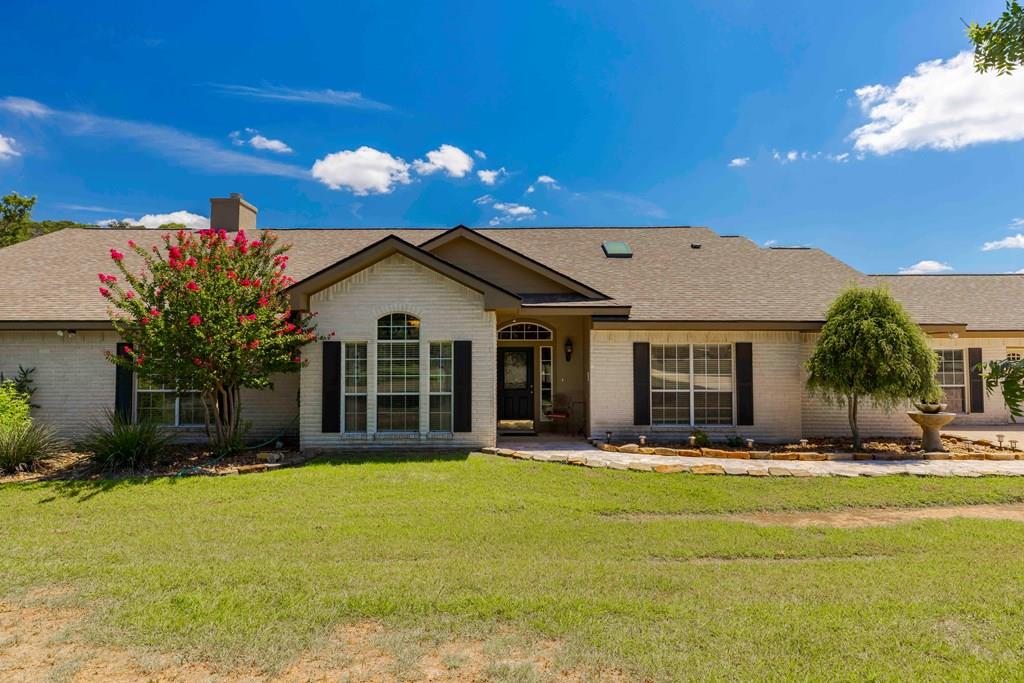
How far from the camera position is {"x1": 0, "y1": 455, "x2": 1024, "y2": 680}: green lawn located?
370cm

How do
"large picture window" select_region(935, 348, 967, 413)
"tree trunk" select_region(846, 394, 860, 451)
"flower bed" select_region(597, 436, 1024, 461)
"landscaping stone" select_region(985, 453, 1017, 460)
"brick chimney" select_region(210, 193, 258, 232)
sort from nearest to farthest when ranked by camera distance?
"landscaping stone" select_region(985, 453, 1017, 460) → "flower bed" select_region(597, 436, 1024, 461) → "tree trunk" select_region(846, 394, 860, 451) → "large picture window" select_region(935, 348, 967, 413) → "brick chimney" select_region(210, 193, 258, 232)

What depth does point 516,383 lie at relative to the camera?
14578mm

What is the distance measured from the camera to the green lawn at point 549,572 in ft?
12.1

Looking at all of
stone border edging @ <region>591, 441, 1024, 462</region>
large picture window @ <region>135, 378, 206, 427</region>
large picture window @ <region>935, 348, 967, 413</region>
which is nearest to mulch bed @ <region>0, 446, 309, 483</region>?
large picture window @ <region>135, 378, 206, 427</region>

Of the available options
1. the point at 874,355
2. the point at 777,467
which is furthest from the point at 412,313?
the point at 874,355

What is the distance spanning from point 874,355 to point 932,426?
6.35 feet

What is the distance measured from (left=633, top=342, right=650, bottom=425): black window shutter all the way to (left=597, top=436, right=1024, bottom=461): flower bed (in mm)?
927

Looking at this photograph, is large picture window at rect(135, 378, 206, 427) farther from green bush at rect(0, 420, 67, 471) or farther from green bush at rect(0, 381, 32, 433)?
green bush at rect(0, 420, 67, 471)

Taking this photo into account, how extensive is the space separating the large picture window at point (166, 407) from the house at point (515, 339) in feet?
0.13

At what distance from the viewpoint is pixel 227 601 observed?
14.3ft

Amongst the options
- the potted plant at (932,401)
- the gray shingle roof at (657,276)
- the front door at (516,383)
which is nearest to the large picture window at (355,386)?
the gray shingle roof at (657,276)

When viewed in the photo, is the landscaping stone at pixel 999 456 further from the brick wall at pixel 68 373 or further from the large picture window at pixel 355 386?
the brick wall at pixel 68 373

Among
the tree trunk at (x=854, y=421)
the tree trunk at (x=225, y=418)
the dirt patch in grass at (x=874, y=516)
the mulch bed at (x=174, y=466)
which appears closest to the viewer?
the dirt patch in grass at (x=874, y=516)

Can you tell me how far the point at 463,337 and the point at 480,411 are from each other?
1.61 m
